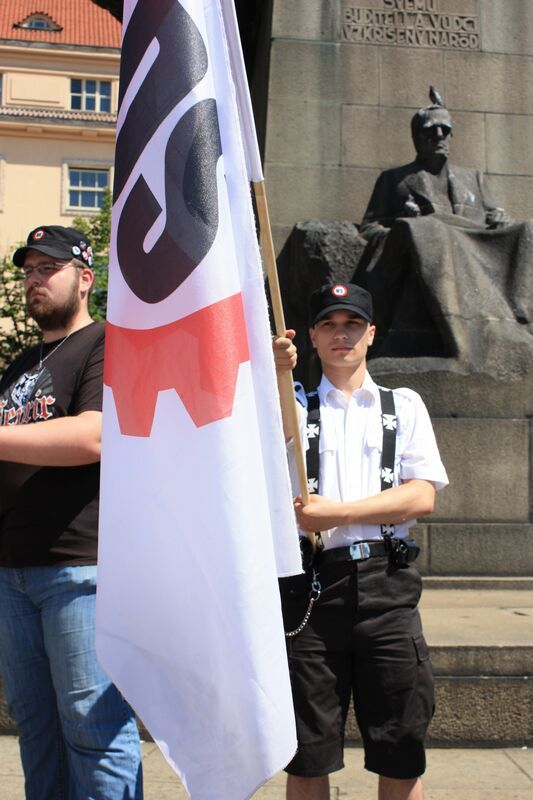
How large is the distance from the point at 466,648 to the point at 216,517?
2.25 meters

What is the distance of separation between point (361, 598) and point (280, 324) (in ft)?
2.71

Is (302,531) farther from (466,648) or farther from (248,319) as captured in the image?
(466,648)

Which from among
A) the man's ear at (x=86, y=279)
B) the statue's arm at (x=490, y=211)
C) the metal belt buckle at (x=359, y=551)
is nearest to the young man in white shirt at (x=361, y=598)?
the metal belt buckle at (x=359, y=551)

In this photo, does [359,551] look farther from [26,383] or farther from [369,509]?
[26,383]

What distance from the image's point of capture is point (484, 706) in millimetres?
4008

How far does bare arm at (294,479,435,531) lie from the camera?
2719 mm

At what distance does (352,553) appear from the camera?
281 cm

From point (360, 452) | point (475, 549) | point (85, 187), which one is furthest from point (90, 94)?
point (360, 452)

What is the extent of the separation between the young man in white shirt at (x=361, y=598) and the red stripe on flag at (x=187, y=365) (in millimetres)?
367

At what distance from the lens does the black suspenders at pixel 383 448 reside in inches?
113

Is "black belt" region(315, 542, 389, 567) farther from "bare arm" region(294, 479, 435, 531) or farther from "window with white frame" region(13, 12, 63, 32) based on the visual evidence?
"window with white frame" region(13, 12, 63, 32)

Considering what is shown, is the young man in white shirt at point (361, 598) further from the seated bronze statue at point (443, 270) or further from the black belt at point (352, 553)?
the seated bronze statue at point (443, 270)

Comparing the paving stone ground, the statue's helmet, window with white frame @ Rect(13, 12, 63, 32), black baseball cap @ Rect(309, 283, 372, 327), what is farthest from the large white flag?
window with white frame @ Rect(13, 12, 63, 32)

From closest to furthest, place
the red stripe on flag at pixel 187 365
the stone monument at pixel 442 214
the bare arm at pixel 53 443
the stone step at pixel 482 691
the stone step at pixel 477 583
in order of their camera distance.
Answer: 1. the red stripe on flag at pixel 187 365
2. the bare arm at pixel 53 443
3. the stone step at pixel 482 691
4. the stone step at pixel 477 583
5. the stone monument at pixel 442 214
